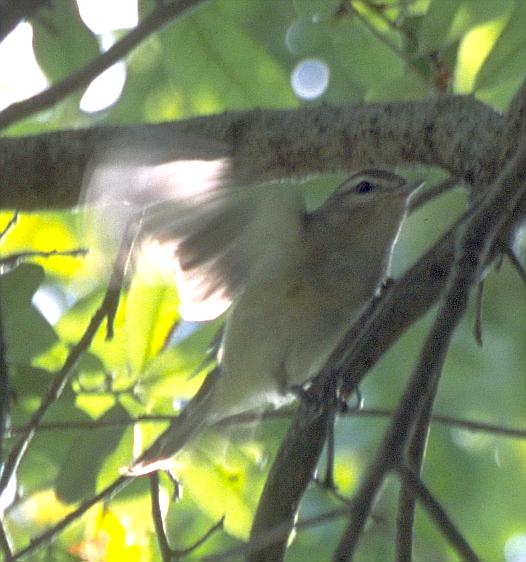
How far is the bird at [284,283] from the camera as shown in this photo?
327 cm

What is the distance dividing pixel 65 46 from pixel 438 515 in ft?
7.15

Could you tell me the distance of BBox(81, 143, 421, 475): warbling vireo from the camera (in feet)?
10.6

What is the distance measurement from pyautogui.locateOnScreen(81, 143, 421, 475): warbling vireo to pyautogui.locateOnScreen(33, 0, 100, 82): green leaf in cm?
68

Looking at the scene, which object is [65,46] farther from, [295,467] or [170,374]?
[295,467]

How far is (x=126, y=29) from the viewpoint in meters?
3.71

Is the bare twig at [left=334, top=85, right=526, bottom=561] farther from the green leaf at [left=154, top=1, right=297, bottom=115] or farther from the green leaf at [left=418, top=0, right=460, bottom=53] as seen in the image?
the green leaf at [left=154, top=1, right=297, bottom=115]

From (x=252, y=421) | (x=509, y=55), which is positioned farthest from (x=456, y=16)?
(x=252, y=421)

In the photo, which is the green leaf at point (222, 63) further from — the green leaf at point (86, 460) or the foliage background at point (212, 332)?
the green leaf at point (86, 460)

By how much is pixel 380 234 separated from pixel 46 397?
1282 mm

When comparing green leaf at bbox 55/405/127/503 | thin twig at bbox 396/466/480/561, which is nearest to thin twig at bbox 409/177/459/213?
green leaf at bbox 55/405/127/503

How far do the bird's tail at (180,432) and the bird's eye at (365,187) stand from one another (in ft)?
2.38

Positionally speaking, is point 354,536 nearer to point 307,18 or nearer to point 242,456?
point 242,456

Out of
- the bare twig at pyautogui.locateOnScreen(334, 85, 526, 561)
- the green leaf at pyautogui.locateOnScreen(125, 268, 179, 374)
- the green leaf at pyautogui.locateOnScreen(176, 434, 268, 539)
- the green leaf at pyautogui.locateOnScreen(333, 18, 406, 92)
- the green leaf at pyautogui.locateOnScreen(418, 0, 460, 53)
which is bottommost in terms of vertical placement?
the green leaf at pyautogui.locateOnScreen(176, 434, 268, 539)

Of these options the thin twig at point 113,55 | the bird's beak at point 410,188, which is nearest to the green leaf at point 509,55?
the bird's beak at point 410,188
